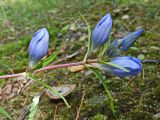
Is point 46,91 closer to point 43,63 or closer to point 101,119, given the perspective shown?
point 101,119

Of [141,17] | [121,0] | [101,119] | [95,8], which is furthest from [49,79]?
[121,0]

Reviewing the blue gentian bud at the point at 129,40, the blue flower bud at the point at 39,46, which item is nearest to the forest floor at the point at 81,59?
the blue flower bud at the point at 39,46

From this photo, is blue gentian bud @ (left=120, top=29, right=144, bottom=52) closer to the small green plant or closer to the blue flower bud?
the small green plant

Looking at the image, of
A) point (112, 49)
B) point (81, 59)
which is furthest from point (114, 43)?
point (81, 59)

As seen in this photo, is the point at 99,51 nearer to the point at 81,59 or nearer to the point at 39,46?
the point at 39,46

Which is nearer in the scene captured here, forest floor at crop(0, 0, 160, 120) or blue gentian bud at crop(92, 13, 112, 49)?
blue gentian bud at crop(92, 13, 112, 49)

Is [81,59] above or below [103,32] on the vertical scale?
below

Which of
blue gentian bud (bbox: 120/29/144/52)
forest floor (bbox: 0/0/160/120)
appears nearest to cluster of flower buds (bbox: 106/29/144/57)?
blue gentian bud (bbox: 120/29/144/52)

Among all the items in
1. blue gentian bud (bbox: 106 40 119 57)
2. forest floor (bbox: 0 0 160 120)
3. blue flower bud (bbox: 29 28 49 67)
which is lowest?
forest floor (bbox: 0 0 160 120)
